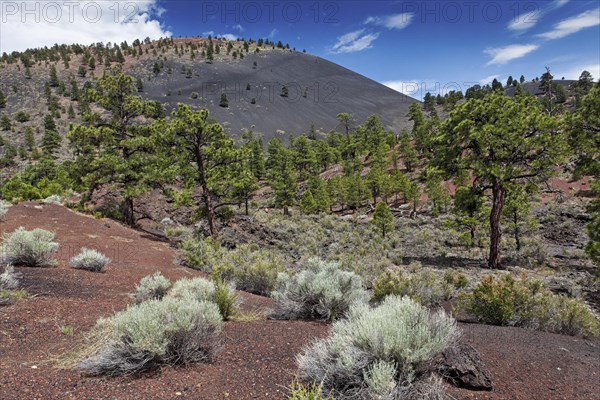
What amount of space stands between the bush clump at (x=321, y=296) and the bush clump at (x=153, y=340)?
7.70ft

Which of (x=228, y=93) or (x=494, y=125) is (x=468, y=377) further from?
(x=228, y=93)

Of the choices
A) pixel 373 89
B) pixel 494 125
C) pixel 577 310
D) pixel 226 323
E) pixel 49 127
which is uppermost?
pixel 373 89

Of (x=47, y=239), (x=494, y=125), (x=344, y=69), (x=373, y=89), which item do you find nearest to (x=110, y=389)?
(x=47, y=239)

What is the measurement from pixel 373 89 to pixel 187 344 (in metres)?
160

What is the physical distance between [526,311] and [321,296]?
4.52 metres

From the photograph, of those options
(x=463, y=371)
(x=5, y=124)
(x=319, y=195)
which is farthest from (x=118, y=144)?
(x=5, y=124)

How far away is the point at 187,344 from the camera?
13.4ft

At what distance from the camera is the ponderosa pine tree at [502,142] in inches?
605

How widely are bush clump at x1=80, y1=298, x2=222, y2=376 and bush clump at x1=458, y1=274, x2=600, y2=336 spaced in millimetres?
6078

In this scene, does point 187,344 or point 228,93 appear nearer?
point 187,344

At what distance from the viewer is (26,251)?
830cm

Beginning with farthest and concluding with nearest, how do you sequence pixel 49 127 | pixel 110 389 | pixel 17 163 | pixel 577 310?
pixel 49 127
pixel 17 163
pixel 577 310
pixel 110 389

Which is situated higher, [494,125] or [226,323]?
[494,125]

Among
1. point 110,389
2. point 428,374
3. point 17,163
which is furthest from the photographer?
point 17,163
